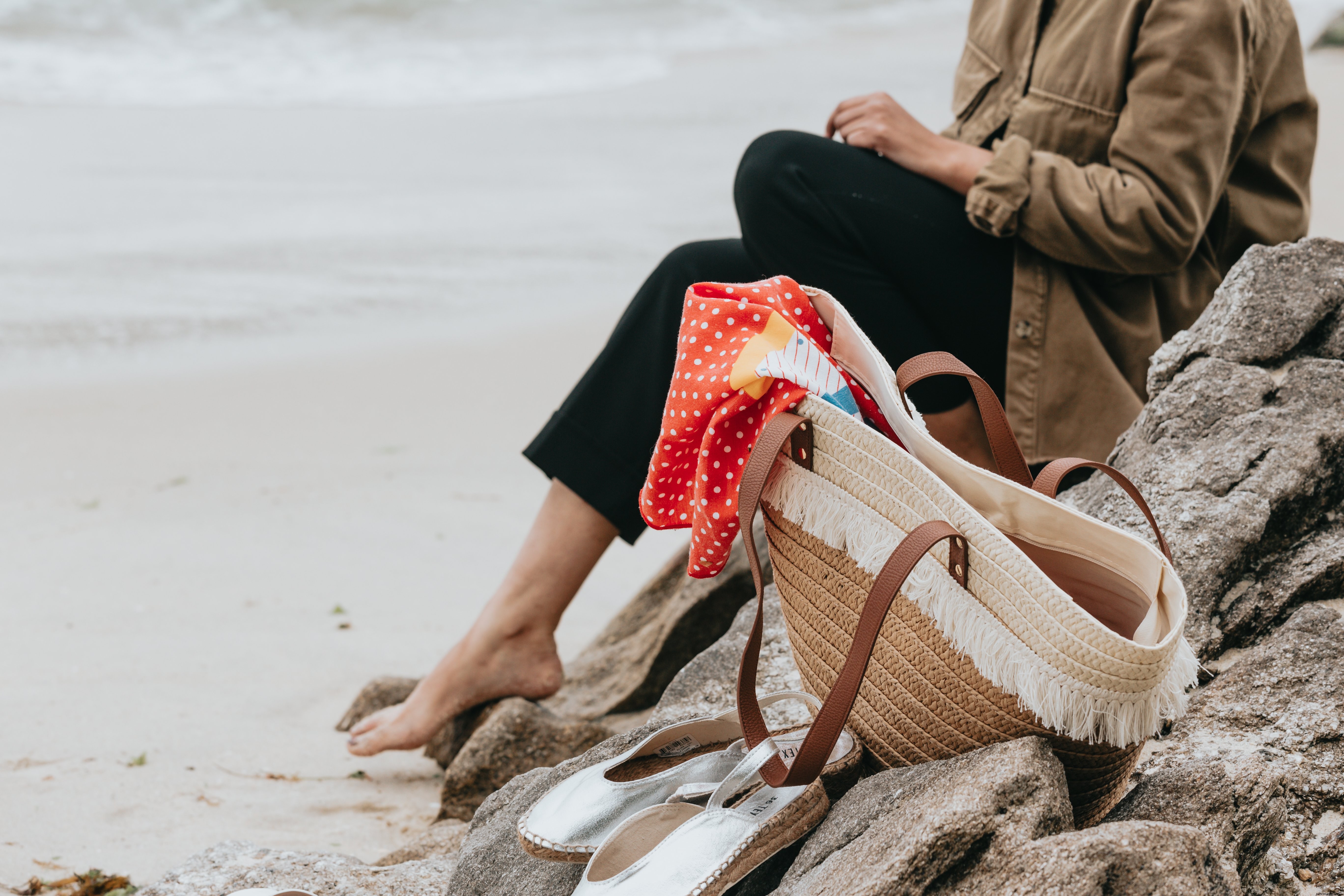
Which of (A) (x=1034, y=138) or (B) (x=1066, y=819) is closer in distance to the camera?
(B) (x=1066, y=819)

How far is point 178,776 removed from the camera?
6.66ft

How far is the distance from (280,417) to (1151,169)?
10.6 feet

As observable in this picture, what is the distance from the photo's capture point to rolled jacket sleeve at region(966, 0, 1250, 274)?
1.68 metres

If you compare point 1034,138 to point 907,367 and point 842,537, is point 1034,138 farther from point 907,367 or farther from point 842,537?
point 842,537

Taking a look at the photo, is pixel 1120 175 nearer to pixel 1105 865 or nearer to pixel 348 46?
pixel 1105 865

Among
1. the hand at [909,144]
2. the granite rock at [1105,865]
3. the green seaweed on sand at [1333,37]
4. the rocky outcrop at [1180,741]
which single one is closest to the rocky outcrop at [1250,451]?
the rocky outcrop at [1180,741]

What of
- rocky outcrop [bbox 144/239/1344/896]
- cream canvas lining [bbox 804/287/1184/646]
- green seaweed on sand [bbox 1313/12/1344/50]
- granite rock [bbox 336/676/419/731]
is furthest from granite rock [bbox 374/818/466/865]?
green seaweed on sand [bbox 1313/12/1344/50]

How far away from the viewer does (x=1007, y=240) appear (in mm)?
1857

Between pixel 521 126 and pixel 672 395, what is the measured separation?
752cm

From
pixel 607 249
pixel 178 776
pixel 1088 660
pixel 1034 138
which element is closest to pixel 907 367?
pixel 1088 660

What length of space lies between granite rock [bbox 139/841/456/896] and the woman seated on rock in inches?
21.5

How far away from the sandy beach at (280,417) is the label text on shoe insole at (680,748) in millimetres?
783

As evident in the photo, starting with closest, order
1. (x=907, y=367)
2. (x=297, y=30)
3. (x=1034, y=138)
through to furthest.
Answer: (x=907, y=367) < (x=1034, y=138) < (x=297, y=30)

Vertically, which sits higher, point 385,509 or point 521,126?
point 521,126
